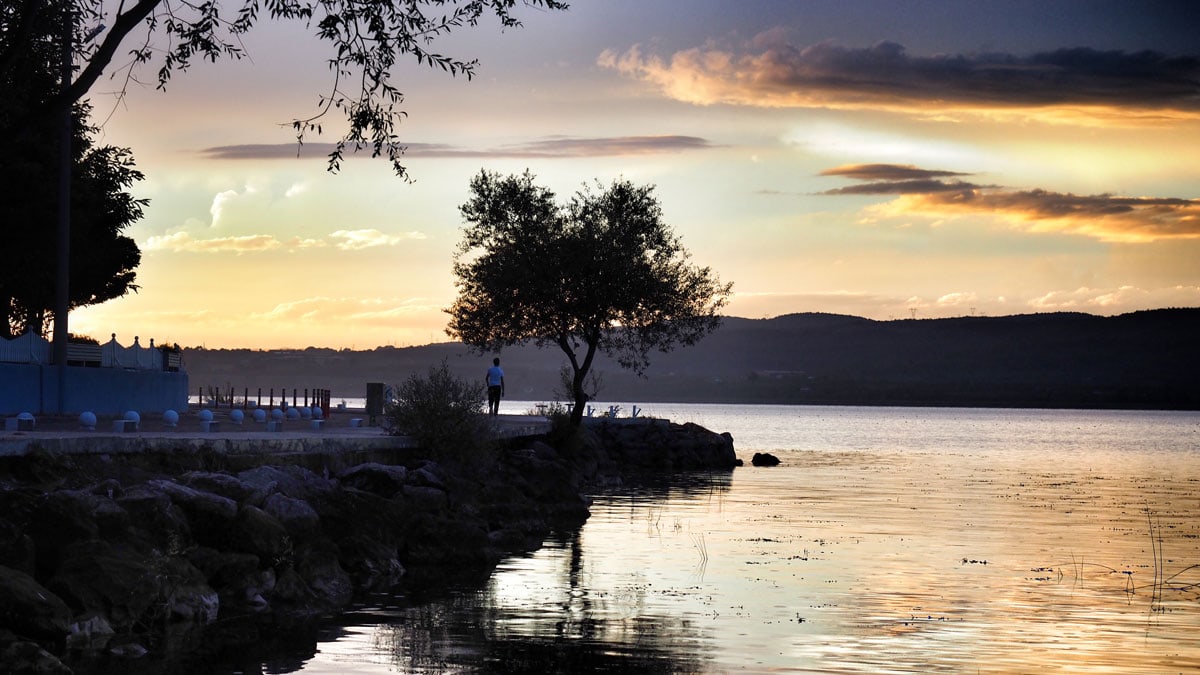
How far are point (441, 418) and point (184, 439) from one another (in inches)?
423

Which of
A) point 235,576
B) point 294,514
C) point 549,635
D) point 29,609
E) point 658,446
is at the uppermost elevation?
point 294,514

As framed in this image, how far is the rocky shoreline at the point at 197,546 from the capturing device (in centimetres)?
1775

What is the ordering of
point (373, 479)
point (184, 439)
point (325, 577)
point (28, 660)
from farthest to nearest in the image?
1. point (373, 479)
2. point (184, 439)
3. point (325, 577)
4. point (28, 660)

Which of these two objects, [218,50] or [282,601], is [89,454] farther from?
[218,50]

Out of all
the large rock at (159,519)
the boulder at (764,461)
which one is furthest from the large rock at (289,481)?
the boulder at (764,461)

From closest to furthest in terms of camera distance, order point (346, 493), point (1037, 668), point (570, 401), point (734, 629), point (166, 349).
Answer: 1. point (1037, 668)
2. point (734, 629)
3. point (346, 493)
4. point (166, 349)
5. point (570, 401)

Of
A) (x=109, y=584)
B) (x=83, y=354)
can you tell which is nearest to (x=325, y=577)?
(x=109, y=584)

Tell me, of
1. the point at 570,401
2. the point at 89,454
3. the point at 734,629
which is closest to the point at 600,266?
the point at 570,401

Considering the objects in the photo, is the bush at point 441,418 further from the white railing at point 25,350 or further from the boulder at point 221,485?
the boulder at point 221,485

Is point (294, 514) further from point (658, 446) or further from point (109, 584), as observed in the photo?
point (658, 446)

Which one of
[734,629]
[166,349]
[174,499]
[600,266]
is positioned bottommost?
[734,629]

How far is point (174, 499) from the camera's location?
22688mm

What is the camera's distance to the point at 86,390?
38781 mm

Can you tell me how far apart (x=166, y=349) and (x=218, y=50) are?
28.3m
